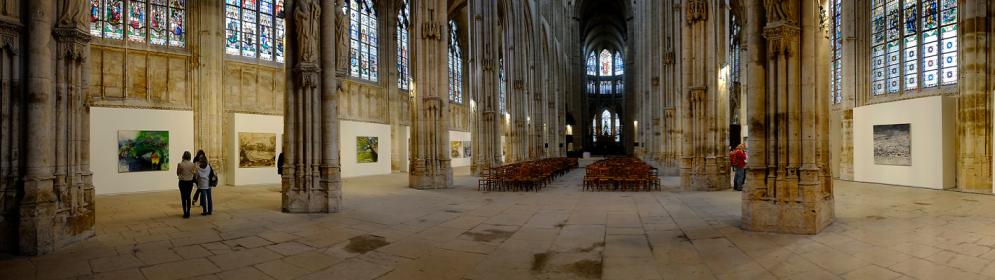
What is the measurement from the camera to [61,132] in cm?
692

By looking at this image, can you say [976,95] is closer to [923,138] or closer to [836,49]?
[923,138]

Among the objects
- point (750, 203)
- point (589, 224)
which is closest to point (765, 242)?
point (750, 203)

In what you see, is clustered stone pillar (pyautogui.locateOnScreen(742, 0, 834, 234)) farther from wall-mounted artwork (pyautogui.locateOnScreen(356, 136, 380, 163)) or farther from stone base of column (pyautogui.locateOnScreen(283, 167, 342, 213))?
wall-mounted artwork (pyautogui.locateOnScreen(356, 136, 380, 163))

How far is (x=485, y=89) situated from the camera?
2453cm

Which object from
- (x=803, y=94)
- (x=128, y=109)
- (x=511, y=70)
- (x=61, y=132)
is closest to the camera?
(x=61, y=132)

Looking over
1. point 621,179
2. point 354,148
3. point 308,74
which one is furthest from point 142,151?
point 621,179

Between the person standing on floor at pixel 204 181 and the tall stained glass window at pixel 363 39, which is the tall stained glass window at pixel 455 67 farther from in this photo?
the person standing on floor at pixel 204 181

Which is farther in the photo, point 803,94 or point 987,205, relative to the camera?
point 987,205

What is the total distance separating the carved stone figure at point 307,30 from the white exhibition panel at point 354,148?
1127cm

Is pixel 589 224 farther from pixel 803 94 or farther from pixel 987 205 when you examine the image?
pixel 987 205

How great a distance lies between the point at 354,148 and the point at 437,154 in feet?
22.6

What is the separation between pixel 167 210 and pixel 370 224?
18.5ft

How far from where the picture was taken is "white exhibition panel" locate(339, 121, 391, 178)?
2188cm

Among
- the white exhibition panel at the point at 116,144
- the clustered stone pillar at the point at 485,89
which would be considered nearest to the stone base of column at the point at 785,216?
the clustered stone pillar at the point at 485,89
